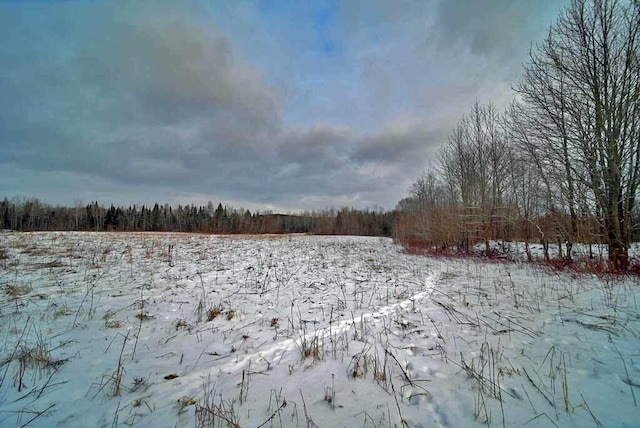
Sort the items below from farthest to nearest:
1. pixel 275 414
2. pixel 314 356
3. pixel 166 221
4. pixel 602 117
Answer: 1. pixel 166 221
2. pixel 602 117
3. pixel 314 356
4. pixel 275 414

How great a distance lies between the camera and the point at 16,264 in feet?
A: 25.3

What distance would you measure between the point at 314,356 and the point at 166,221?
8292 centimetres

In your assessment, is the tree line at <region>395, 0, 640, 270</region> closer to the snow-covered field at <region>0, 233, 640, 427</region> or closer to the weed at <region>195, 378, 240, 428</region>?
the snow-covered field at <region>0, 233, 640, 427</region>

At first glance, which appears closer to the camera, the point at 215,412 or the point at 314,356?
the point at 215,412

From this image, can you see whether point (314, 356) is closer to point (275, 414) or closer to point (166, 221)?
point (275, 414)

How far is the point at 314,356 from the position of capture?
10.7 ft

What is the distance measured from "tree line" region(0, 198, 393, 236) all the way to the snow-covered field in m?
49.3

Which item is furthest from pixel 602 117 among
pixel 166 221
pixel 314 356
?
pixel 166 221

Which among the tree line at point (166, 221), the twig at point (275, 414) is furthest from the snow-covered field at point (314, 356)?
the tree line at point (166, 221)

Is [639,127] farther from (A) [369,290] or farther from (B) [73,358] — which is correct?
(B) [73,358]

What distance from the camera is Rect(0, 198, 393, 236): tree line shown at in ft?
194

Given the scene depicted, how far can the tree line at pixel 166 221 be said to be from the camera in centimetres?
5903

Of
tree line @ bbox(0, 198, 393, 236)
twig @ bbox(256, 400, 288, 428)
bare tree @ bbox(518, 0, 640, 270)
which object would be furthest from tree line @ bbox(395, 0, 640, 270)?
tree line @ bbox(0, 198, 393, 236)

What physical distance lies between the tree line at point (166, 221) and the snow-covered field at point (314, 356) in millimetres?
49310
